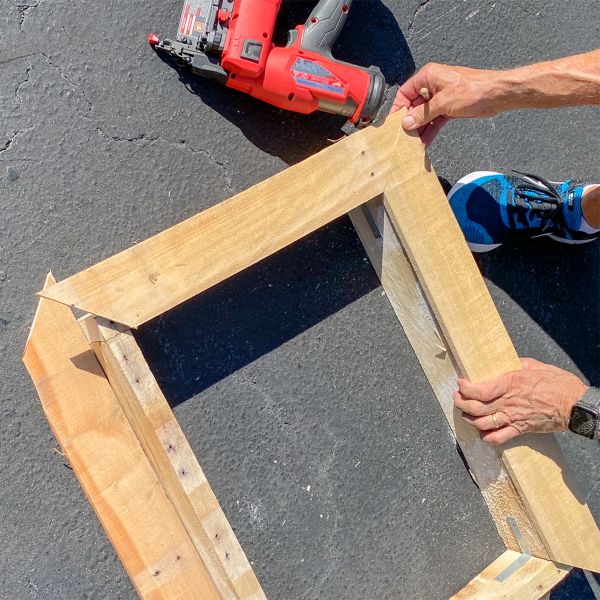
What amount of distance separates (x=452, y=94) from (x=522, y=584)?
130 centimetres

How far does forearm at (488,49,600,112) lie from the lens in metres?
1.65

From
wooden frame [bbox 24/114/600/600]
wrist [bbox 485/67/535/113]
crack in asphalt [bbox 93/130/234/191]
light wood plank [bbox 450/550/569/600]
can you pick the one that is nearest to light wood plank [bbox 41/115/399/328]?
wooden frame [bbox 24/114/600/600]

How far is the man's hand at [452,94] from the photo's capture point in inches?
66.1

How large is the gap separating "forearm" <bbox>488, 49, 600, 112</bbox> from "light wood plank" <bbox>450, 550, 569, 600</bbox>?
1.24 m

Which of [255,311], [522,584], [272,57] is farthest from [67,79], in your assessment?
[522,584]

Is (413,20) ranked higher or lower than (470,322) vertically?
higher

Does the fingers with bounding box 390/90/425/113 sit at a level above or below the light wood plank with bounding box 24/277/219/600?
above

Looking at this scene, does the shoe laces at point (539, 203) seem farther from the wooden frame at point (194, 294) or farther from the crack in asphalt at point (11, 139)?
the crack in asphalt at point (11, 139)

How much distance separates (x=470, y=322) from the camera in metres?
1.78

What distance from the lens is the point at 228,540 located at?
5.10 ft

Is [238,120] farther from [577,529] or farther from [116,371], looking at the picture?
[577,529]

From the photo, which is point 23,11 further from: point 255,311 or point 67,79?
point 255,311

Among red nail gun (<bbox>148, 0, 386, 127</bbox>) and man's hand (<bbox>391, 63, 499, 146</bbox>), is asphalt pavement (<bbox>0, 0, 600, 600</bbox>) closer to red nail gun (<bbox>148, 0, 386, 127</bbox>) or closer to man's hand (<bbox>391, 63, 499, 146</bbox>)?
red nail gun (<bbox>148, 0, 386, 127</bbox>)

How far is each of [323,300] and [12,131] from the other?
0.95 metres
